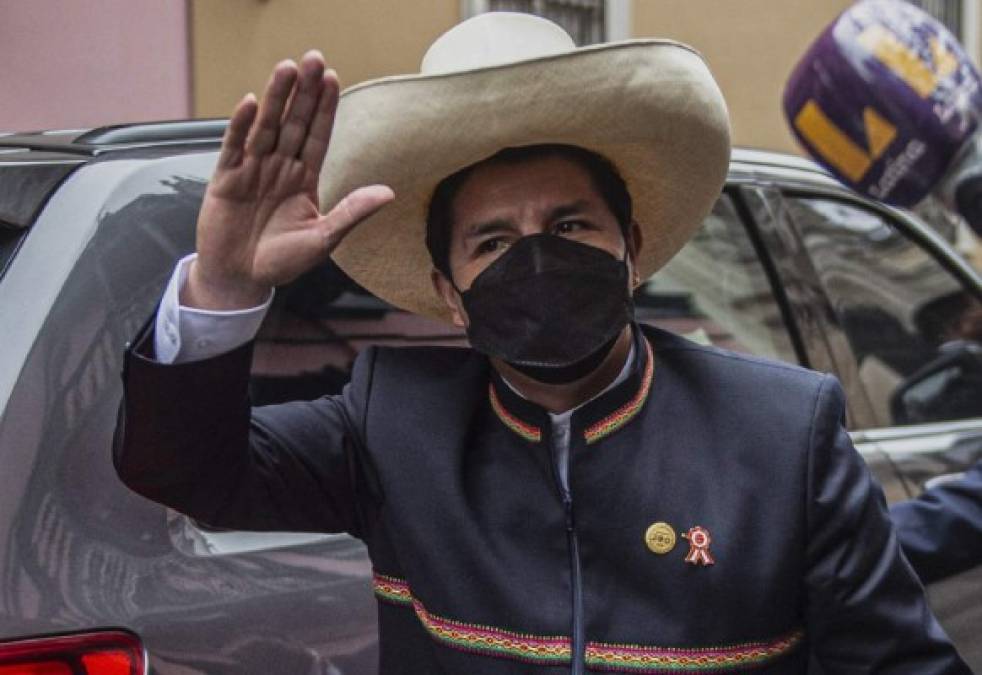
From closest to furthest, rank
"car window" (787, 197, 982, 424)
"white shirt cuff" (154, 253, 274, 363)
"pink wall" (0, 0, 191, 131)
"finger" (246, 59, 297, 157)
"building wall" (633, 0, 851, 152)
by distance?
1. "finger" (246, 59, 297, 157)
2. "white shirt cuff" (154, 253, 274, 363)
3. "car window" (787, 197, 982, 424)
4. "pink wall" (0, 0, 191, 131)
5. "building wall" (633, 0, 851, 152)

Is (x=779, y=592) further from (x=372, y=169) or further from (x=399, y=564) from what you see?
(x=372, y=169)

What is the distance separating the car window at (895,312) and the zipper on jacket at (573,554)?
1.76 meters

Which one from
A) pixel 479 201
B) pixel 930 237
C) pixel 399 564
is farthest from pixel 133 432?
pixel 930 237

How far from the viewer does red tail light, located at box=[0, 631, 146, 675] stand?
7.11 feet

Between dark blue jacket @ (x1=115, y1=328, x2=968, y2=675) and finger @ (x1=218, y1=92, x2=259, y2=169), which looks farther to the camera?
dark blue jacket @ (x1=115, y1=328, x2=968, y2=675)

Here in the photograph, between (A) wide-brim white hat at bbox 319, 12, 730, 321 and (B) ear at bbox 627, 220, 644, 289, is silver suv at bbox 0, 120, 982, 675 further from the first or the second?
(B) ear at bbox 627, 220, 644, 289

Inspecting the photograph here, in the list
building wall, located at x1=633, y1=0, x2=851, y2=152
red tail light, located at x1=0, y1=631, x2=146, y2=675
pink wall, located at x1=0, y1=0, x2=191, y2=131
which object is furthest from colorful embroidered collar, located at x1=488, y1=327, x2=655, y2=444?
building wall, located at x1=633, y1=0, x2=851, y2=152

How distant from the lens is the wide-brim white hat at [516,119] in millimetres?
2223

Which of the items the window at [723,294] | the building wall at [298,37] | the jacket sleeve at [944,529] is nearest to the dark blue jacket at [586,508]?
the jacket sleeve at [944,529]

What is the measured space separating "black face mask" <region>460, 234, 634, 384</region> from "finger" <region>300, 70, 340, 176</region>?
0.32m

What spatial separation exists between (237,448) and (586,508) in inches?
17.4

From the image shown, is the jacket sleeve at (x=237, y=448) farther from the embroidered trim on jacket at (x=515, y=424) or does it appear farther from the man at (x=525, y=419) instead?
the embroidered trim on jacket at (x=515, y=424)

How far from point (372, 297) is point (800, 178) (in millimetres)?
1373

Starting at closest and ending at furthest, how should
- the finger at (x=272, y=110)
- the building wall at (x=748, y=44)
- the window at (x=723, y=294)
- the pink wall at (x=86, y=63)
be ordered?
the finger at (x=272, y=110) < the window at (x=723, y=294) < the pink wall at (x=86, y=63) < the building wall at (x=748, y=44)
